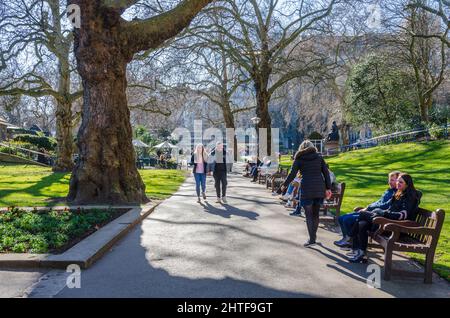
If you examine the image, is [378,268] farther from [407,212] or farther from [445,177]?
[445,177]

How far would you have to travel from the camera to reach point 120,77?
38.8 ft

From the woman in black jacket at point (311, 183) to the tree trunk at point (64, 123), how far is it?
20047 mm

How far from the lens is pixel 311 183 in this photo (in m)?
7.31

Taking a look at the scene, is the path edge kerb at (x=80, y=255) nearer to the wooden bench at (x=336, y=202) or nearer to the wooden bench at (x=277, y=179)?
the wooden bench at (x=336, y=202)

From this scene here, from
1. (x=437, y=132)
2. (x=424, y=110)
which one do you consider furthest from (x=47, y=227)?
(x=424, y=110)

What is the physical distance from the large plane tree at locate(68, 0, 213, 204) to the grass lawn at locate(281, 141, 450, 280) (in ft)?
20.0

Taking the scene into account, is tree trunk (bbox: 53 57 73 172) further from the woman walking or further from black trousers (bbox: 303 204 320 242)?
black trousers (bbox: 303 204 320 242)

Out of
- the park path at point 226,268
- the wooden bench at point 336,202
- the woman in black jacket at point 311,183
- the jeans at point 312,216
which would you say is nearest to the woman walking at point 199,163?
the park path at point 226,268

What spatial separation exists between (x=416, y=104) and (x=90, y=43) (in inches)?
1201

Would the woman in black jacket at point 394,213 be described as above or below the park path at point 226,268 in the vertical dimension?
above

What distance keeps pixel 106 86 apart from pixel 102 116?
0.80m

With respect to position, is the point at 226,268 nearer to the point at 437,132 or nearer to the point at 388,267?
the point at 388,267

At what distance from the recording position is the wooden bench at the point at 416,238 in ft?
17.5
